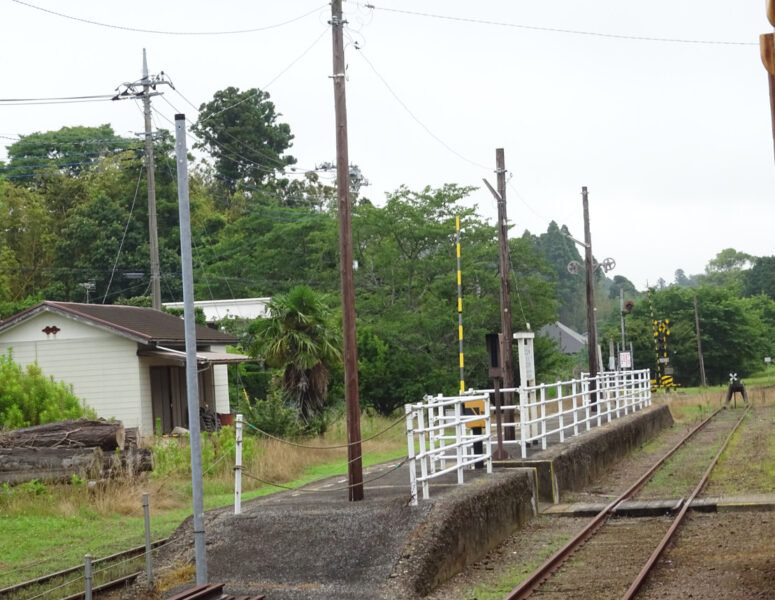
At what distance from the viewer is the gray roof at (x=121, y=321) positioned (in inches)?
1046

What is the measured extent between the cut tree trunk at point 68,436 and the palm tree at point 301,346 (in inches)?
355

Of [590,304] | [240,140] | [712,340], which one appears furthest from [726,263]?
[590,304]

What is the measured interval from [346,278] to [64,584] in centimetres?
478

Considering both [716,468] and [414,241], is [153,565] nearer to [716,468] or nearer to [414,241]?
[716,468]

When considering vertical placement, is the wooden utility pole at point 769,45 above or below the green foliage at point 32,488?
above

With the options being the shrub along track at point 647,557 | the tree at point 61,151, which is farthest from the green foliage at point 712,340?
the shrub along track at point 647,557

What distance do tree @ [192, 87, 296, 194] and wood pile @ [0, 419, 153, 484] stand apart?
184 feet

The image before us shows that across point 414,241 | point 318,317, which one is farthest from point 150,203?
point 414,241

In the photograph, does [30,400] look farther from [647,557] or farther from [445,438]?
[647,557]

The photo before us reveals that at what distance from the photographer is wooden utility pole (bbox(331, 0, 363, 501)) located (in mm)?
13156

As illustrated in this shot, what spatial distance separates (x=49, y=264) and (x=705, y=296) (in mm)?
45425

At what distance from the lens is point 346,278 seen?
1324 centimetres

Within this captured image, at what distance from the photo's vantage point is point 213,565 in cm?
1137

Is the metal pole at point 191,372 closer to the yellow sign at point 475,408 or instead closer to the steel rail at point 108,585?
the steel rail at point 108,585
